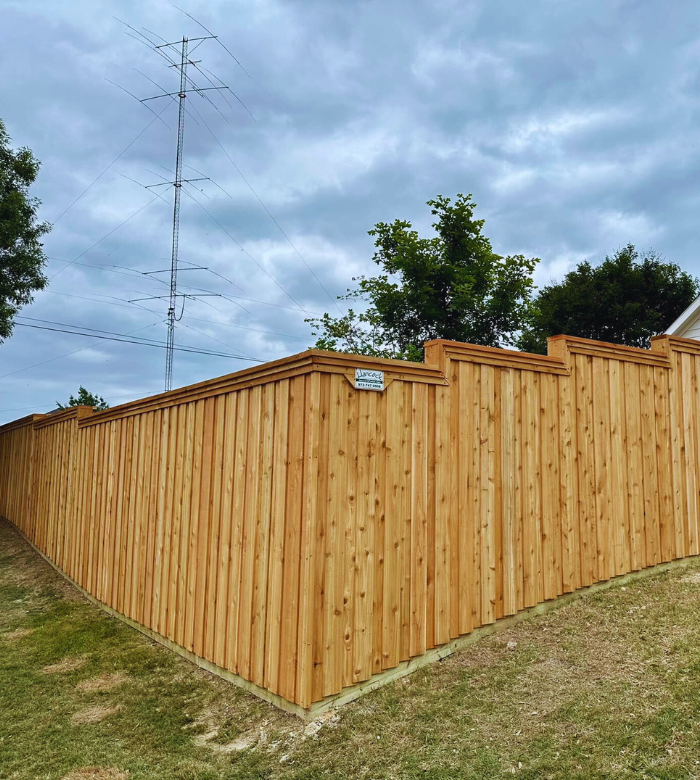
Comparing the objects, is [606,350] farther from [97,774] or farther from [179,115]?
[179,115]

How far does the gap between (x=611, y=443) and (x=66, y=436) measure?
7773 mm

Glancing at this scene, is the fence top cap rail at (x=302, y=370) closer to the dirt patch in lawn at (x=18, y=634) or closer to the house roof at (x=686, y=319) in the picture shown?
the dirt patch in lawn at (x=18, y=634)

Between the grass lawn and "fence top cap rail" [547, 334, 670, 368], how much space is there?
7.35 ft

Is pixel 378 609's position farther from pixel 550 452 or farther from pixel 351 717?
pixel 550 452

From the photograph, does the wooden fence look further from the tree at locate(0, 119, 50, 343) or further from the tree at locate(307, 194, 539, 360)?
the tree at locate(307, 194, 539, 360)

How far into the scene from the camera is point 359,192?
475 inches

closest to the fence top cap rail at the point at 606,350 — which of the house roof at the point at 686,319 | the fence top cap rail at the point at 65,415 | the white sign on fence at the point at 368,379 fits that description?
the white sign on fence at the point at 368,379

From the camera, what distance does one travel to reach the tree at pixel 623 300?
22.2m

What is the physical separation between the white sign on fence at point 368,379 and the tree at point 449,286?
13354mm

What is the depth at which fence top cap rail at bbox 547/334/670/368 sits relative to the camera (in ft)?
17.5

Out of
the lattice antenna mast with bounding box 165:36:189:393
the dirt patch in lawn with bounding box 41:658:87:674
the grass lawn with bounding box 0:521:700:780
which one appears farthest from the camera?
the lattice antenna mast with bounding box 165:36:189:393

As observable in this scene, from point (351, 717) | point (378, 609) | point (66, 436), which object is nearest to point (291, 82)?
point (66, 436)

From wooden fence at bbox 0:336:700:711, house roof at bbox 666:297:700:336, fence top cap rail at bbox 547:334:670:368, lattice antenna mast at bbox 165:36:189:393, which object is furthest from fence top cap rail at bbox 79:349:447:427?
house roof at bbox 666:297:700:336

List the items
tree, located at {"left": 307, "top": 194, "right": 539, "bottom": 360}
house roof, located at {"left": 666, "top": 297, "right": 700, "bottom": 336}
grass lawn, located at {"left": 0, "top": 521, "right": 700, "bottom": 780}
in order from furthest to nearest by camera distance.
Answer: tree, located at {"left": 307, "top": 194, "right": 539, "bottom": 360} → house roof, located at {"left": 666, "top": 297, "right": 700, "bottom": 336} → grass lawn, located at {"left": 0, "top": 521, "right": 700, "bottom": 780}
